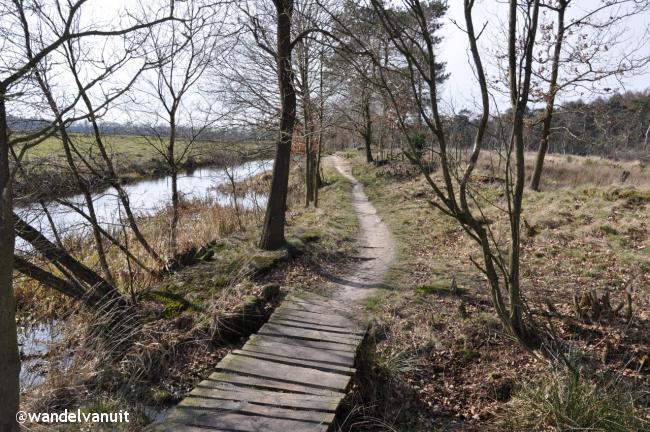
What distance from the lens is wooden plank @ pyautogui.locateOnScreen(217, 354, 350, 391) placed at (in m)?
4.40

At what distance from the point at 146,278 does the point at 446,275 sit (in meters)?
5.86

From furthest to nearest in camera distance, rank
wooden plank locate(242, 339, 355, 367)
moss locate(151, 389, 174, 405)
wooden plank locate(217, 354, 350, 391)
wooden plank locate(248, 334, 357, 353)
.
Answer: moss locate(151, 389, 174, 405) → wooden plank locate(248, 334, 357, 353) → wooden plank locate(242, 339, 355, 367) → wooden plank locate(217, 354, 350, 391)

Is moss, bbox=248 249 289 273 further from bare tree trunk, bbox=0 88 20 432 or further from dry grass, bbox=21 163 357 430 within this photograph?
bare tree trunk, bbox=0 88 20 432

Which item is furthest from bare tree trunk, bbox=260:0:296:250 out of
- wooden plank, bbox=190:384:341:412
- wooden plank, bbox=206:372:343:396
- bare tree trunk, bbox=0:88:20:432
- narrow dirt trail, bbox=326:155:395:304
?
bare tree trunk, bbox=0:88:20:432

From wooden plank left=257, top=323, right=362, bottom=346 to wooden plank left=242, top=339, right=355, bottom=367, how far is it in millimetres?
248

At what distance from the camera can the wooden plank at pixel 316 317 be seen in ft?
19.3

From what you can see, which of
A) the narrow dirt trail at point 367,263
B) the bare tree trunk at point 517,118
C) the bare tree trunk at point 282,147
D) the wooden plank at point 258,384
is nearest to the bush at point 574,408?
the bare tree trunk at point 517,118

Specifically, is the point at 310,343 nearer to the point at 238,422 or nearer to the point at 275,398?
the point at 275,398

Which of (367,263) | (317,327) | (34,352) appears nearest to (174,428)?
(317,327)

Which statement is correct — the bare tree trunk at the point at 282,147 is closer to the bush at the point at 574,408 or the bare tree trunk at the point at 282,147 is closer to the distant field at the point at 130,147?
the distant field at the point at 130,147

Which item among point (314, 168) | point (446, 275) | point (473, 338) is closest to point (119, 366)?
point (473, 338)

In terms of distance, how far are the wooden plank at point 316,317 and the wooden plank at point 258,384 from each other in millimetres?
1530

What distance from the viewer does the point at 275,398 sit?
13.4 feet

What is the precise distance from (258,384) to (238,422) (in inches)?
24.0
